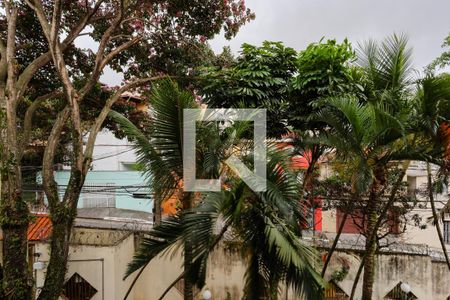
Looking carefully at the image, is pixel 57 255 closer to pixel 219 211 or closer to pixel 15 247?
pixel 15 247

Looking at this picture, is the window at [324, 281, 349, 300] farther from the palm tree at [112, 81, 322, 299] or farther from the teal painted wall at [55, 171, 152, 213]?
the teal painted wall at [55, 171, 152, 213]

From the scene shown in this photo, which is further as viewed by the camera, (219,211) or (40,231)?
(40,231)

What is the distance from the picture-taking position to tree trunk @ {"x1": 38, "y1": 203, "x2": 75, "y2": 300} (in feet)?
15.5

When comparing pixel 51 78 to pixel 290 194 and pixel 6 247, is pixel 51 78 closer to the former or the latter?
pixel 6 247

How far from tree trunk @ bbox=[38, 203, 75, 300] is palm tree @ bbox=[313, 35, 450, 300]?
382cm

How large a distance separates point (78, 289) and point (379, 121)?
26.2ft

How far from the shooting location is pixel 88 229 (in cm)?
1060

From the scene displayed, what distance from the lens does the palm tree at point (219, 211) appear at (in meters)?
3.22

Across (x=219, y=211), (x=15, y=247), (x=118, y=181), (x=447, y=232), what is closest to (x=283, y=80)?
(x=219, y=211)

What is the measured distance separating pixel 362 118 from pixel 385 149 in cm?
61

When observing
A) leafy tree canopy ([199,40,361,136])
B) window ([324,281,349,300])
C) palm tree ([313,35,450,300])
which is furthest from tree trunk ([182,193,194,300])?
window ([324,281,349,300])

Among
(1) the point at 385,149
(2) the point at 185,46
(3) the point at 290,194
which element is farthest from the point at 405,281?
(2) the point at 185,46

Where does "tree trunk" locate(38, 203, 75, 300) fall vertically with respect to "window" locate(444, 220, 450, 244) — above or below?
above

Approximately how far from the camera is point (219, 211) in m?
3.32
